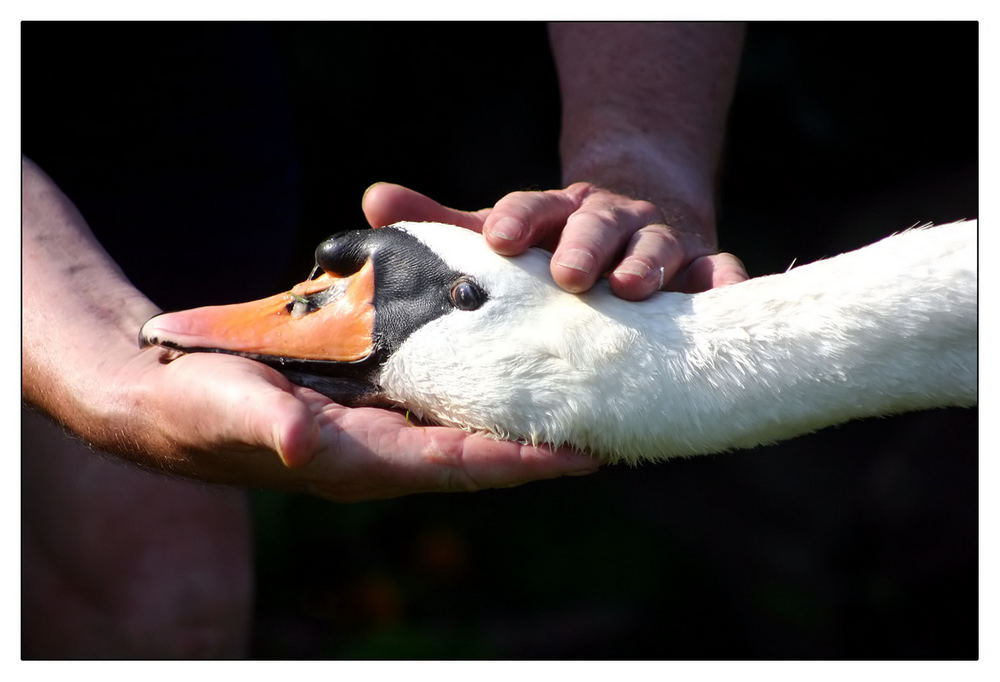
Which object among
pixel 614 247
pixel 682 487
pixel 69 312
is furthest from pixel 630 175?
pixel 682 487

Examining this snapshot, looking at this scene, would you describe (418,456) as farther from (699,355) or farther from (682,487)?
(682,487)

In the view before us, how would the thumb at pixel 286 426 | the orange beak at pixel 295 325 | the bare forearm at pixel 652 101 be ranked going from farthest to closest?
1. the bare forearm at pixel 652 101
2. the orange beak at pixel 295 325
3. the thumb at pixel 286 426

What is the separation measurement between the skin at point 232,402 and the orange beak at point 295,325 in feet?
0.18

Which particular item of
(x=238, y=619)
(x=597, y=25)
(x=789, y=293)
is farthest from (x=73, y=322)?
(x=597, y=25)

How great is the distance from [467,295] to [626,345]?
0.32 metres

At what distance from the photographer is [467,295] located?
1980mm

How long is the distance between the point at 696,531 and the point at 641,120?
2602mm

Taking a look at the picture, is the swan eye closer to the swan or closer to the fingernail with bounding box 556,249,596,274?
→ the swan

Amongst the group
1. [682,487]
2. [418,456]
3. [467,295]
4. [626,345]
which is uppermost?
[467,295]

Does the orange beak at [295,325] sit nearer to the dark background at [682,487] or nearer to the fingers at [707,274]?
the fingers at [707,274]

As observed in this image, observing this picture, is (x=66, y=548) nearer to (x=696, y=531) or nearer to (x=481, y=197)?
(x=481, y=197)

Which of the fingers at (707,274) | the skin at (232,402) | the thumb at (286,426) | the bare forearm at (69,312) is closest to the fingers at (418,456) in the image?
the skin at (232,402)

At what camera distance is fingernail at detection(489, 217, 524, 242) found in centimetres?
207

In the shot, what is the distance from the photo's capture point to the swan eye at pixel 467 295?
198 centimetres
